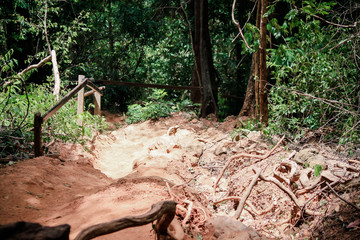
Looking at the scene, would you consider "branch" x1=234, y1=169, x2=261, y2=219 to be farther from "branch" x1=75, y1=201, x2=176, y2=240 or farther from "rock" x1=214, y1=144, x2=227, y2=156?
"rock" x1=214, y1=144, x2=227, y2=156

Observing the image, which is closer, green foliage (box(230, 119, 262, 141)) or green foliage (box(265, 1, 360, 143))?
green foliage (box(265, 1, 360, 143))

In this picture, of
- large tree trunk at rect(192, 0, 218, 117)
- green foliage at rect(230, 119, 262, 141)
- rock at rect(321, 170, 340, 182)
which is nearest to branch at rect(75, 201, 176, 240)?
rock at rect(321, 170, 340, 182)

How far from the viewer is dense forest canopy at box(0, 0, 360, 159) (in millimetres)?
4434

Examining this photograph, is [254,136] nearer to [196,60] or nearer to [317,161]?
[317,161]

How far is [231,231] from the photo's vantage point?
2.41 metres

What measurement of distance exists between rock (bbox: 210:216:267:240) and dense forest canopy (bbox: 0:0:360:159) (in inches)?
68.7

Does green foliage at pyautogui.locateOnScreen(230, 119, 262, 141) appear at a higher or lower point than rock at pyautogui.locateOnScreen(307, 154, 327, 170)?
lower

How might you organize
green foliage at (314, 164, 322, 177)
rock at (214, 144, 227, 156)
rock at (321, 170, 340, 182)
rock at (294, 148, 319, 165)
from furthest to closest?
rock at (214, 144, 227, 156) → rock at (294, 148, 319, 165) → green foliage at (314, 164, 322, 177) → rock at (321, 170, 340, 182)

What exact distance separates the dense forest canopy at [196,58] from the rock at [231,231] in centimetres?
175

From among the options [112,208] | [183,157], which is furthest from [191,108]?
[112,208]

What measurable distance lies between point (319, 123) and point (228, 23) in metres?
7.79

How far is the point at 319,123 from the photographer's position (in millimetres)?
4473

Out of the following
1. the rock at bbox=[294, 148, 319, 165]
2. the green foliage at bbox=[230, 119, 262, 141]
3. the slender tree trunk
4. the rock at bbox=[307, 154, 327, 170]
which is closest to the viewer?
the rock at bbox=[307, 154, 327, 170]

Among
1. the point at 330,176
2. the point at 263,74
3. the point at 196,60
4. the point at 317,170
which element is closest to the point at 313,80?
the point at 263,74
